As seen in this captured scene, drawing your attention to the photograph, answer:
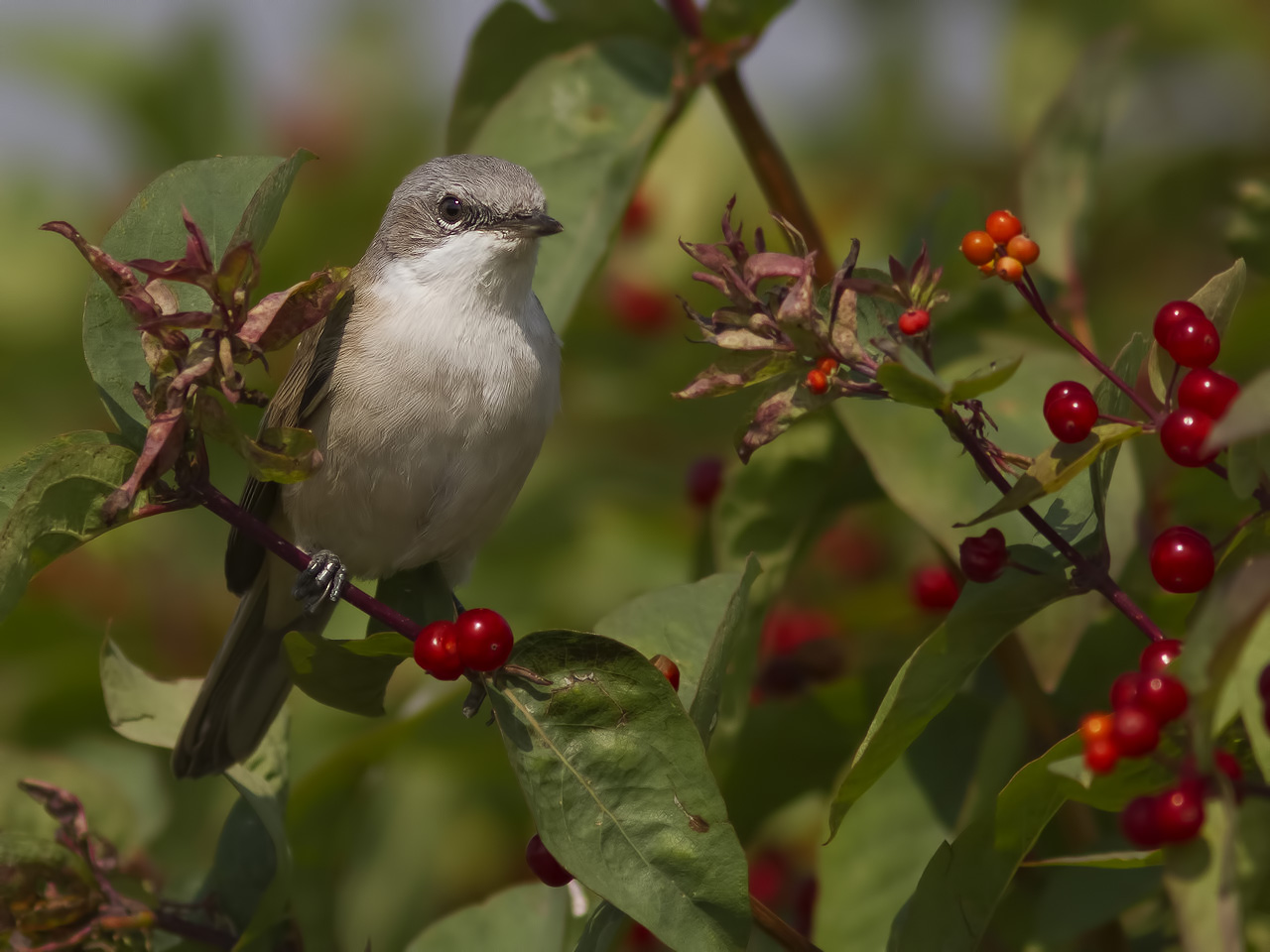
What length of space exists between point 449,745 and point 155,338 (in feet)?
6.52

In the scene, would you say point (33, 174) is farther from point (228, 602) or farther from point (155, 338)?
point (155, 338)

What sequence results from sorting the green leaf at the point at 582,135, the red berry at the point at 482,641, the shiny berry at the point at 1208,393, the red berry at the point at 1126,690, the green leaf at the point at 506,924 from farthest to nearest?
the green leaf at the point at 582,135 < the green leaf at the point at 506,924 < the red berry at the point at 482,641 < the shiny berry at the point at 1208,393 < the red berry at the point at 1126,690

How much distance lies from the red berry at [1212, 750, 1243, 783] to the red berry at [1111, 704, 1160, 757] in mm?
131

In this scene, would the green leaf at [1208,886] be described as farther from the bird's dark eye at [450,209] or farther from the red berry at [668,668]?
the bird's dark eye at [450,209]

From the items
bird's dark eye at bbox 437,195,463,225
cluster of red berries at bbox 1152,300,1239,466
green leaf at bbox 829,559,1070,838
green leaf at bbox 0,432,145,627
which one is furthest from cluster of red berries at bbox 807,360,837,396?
bird's dark eye at bbox 437,195,463,225

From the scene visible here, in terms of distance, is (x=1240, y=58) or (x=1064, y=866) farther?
(x=1240, y=58)

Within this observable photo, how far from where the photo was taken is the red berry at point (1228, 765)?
1.83m

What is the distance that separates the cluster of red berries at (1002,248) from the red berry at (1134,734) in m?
0.77

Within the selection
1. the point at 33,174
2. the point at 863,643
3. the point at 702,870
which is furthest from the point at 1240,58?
the point at 33,174

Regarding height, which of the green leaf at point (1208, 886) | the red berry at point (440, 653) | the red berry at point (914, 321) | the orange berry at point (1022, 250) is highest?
the orange berry at point (1022, 250)

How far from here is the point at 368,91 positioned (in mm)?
5770

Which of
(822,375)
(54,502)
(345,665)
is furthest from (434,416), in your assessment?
(822,375)

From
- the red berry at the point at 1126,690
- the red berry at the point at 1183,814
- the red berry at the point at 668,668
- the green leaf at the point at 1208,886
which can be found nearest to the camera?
the green leaf at the point at 1208,886

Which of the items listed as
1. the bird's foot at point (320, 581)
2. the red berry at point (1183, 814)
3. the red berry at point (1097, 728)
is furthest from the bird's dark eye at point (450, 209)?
the red berry at point (1183, 814)
